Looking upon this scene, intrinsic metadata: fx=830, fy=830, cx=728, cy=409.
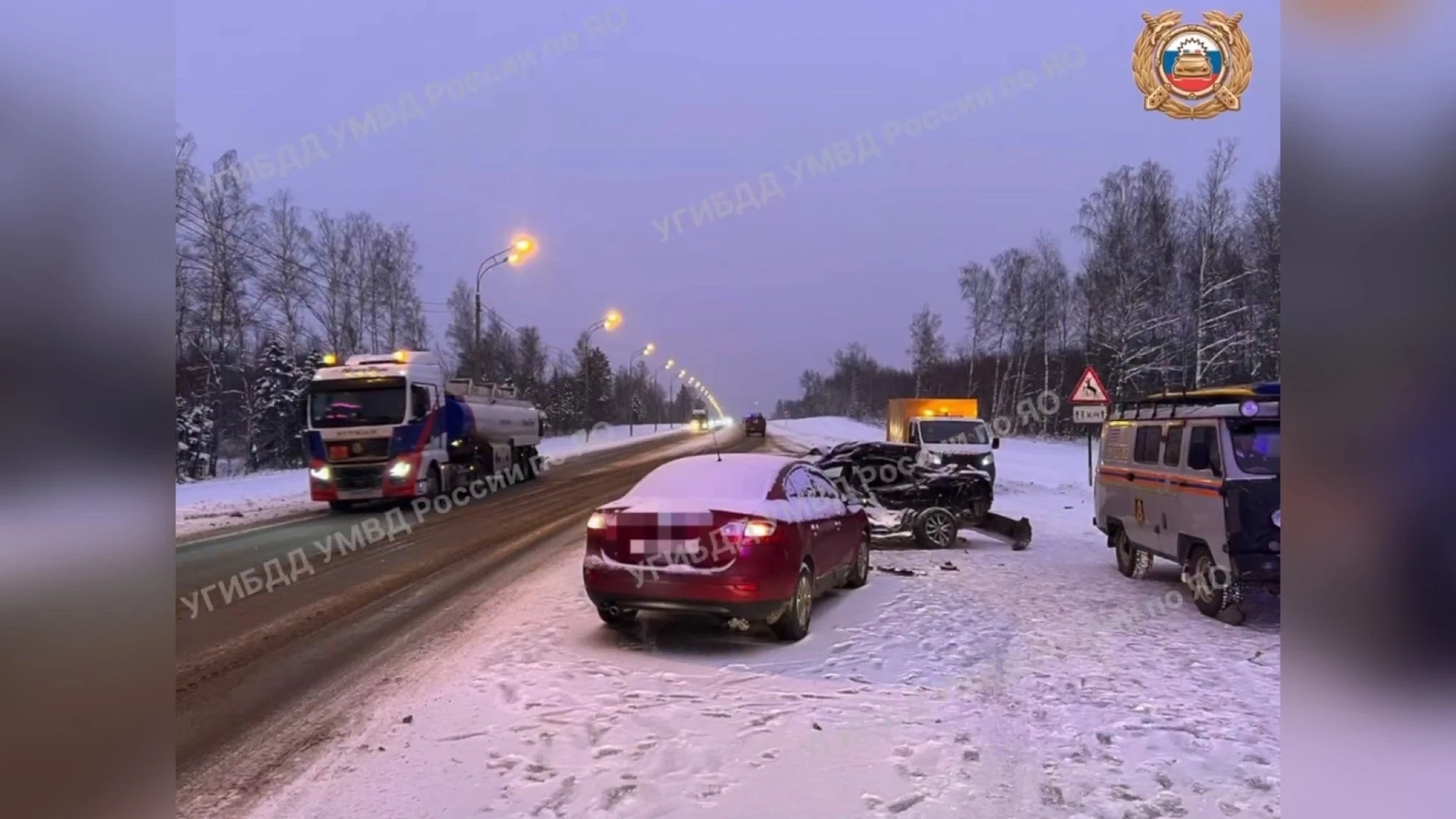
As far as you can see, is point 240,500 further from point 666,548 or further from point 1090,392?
point 1090,392

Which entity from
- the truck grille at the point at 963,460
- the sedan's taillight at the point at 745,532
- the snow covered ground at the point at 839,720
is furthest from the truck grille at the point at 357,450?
the sedan's taillight at the point at 745,532

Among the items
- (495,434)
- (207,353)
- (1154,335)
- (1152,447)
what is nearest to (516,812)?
(1152,447)

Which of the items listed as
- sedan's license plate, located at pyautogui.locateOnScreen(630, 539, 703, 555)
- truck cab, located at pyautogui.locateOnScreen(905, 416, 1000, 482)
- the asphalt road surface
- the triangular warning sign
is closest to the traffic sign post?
the triangular warning sign

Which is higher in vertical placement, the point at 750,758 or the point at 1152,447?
Answer: the point at 1152,447

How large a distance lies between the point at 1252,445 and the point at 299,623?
344 inches

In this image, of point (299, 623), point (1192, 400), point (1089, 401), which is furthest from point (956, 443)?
point (299, 623)

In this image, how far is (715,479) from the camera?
7316 millimetres

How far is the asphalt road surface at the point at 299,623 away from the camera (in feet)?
15.2

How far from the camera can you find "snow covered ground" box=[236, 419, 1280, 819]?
3.94 metres

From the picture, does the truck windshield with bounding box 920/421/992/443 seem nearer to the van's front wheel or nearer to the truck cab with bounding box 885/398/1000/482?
the truck cab with bounding box 885/398/1000/482

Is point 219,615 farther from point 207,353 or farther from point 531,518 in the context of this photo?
point 207,353

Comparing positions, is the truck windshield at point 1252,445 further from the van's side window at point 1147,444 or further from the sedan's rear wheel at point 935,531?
the sedan's rear wheel at point 935,531
